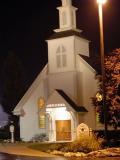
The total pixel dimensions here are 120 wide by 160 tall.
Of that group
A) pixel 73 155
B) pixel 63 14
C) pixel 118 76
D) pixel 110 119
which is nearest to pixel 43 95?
pixel 63 14

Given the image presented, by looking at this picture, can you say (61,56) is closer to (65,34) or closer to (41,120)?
(65,34)

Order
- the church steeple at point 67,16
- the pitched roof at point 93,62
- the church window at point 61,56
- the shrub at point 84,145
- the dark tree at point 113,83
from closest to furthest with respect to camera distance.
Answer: the shrub at point 84,145 < the dark tree at point 113,83 < the pitched roof at point 93,62 < the church window at point 61,56 < the church steeple at point 67,16

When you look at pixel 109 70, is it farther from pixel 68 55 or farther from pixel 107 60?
pixel 68 55

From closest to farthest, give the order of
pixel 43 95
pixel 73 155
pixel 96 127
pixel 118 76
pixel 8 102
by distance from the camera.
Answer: pixel 73 155 → pixel 118 76 → pixel 96 127 → pixel 43 95 → pixel 8 102

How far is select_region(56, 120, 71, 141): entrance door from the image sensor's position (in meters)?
46.1

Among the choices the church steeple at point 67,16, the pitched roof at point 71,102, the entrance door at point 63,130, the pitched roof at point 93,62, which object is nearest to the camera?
the pitched roof at point 71,102

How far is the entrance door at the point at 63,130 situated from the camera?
151 feet

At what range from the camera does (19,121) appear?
2025 inches

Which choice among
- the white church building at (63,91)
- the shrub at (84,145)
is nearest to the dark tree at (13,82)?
the white church building at (63,91)

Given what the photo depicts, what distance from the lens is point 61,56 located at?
4747cm

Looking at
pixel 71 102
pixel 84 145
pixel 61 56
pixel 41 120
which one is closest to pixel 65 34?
pixel 61 56

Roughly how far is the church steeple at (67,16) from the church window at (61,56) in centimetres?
188

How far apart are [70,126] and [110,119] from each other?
866cm

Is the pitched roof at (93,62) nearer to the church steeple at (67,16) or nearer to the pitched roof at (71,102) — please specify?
the church steeple at (67,16)
